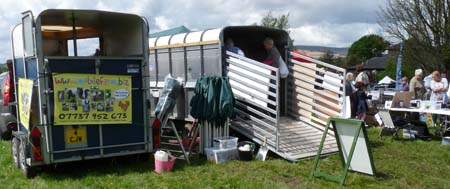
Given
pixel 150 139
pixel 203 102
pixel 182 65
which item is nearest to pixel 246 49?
pixel 182 65

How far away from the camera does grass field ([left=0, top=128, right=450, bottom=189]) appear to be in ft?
21.2

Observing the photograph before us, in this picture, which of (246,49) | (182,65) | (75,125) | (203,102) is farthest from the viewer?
(246,49)

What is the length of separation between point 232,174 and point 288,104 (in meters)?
3.43

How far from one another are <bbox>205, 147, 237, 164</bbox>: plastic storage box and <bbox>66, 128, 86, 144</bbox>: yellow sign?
2.19 meters

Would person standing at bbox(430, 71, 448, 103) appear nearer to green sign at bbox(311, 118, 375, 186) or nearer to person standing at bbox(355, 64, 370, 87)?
person standing at bbox(355, 64, 370, 87)

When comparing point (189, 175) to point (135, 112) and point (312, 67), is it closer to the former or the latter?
point (135, 112)


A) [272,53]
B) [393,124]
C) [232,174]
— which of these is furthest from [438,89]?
[232,174]

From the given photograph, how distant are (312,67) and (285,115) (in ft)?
4.53

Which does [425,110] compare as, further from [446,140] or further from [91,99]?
[91,99]

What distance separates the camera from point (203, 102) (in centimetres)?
795

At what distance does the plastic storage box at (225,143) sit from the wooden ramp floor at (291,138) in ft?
1.53

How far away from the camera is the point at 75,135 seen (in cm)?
686

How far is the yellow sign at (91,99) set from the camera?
262 inches

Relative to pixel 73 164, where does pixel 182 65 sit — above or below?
above
